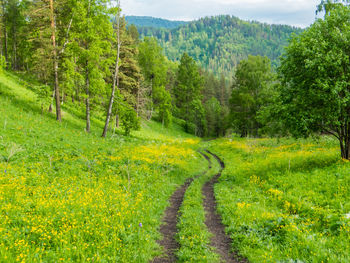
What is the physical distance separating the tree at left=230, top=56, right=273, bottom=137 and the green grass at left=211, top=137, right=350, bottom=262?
27.4 metres

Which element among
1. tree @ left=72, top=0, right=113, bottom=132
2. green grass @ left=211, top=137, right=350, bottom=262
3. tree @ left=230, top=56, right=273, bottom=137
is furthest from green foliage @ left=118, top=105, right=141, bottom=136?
tree @ left=230, top=56, right=273, bottom=137

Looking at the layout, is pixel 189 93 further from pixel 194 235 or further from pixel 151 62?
pixel 194 235

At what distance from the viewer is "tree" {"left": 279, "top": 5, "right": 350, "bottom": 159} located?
511 inches

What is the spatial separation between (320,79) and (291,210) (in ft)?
28.2

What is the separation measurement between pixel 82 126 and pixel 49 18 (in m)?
11.9

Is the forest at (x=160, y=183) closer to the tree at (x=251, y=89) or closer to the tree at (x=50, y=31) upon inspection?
the tree at (x=50, y=31)

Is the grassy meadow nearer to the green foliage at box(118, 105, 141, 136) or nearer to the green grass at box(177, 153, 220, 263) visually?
the green grass at box(177, 153, 220, 263)

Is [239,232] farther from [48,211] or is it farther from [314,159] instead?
[314,159]

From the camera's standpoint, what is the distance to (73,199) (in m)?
8.52

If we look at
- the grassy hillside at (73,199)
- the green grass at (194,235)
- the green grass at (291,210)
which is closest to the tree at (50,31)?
the grassy hillside at (73,199)

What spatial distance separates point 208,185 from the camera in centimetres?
1620

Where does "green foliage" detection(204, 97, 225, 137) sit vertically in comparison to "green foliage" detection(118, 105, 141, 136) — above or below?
below

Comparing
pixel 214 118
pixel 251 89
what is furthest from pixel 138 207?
pixel 214 118

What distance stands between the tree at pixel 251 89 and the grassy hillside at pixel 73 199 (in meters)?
30.4
